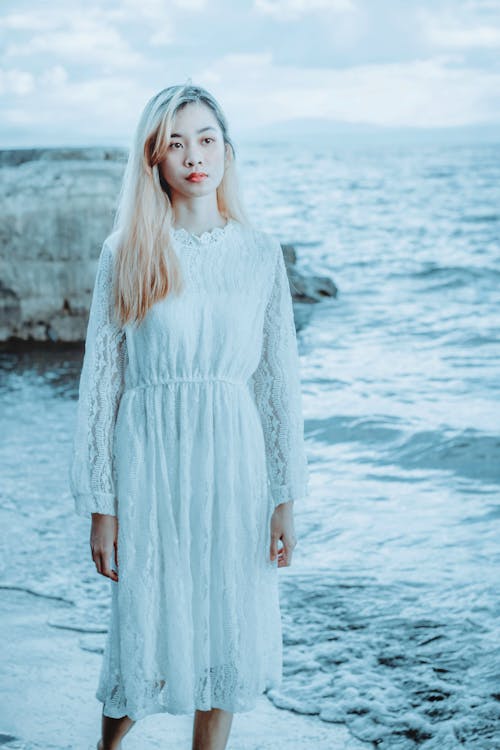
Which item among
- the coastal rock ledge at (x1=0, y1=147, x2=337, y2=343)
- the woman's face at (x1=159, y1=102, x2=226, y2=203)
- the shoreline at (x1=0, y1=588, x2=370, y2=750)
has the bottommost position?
the shoreline at (x1=0, y1=588, x2=370, y2=750)

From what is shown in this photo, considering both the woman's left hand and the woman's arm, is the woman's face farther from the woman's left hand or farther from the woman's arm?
the woman's left hand

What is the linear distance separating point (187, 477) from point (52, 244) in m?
6.81

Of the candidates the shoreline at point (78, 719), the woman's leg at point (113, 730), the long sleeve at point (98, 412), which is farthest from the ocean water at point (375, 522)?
the woman's leg at point (113, 730)

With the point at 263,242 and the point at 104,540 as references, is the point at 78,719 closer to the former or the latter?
the point at 104,540

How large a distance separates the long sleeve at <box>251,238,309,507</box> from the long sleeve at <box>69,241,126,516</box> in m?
0.35

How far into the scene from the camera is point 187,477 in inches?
94.0

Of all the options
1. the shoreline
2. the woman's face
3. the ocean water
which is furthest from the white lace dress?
the shoreline

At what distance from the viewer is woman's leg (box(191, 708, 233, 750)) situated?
2.54m

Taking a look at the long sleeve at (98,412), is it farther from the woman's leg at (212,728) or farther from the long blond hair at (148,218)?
the woman's leg at (212,728)

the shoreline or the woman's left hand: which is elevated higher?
the woman's left hand

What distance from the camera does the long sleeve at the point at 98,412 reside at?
95.1 inches

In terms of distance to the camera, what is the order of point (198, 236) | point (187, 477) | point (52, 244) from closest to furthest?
point (187, 477), point (198, 236), point (52, 244)

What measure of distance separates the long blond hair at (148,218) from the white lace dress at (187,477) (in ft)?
0.11

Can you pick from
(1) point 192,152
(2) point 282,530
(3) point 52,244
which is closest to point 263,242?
(1) point 192,152
